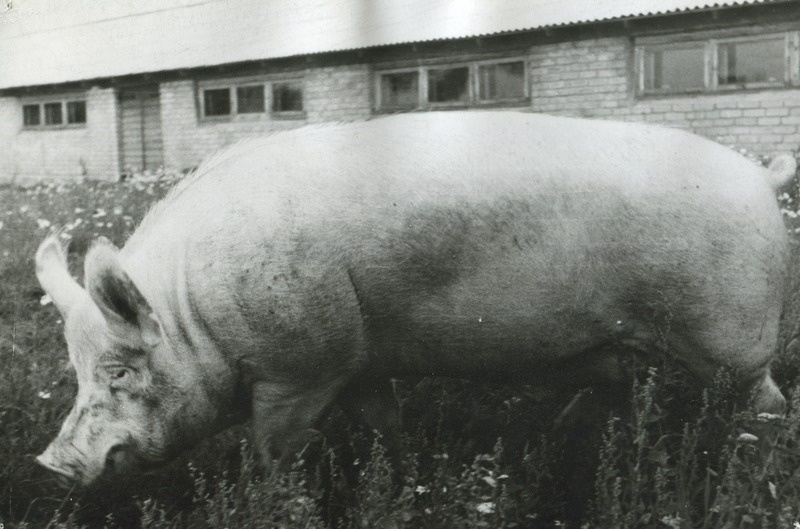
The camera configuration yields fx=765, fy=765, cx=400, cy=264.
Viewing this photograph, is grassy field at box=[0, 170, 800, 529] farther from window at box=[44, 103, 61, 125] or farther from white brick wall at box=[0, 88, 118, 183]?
window at box=[44, 103, 61, 125]

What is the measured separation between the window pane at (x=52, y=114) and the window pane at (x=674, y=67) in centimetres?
331

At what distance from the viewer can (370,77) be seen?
141 inches

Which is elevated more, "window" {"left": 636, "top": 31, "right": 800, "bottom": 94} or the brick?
"window" {"left": 636, "top": 31, "right": 800, "bottom": 94}

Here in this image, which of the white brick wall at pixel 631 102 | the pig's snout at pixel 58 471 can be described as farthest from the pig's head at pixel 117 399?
the white brick wall at pixel 631 102

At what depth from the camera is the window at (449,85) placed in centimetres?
358

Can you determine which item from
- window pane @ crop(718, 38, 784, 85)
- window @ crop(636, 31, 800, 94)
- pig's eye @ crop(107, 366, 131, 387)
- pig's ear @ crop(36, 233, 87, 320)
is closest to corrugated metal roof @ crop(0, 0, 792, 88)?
window @ crop(636, 31, 800, 94)

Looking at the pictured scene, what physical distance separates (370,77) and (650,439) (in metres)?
2.02

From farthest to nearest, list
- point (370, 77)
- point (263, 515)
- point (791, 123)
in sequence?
point (791, 123)
point (370, 77)
point (263, 515)

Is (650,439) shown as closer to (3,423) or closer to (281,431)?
(281,431)

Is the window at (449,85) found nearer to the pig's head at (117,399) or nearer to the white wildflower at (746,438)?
the pig's head at (117,399)

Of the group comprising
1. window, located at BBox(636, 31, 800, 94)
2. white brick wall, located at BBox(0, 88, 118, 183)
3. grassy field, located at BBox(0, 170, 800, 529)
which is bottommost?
grassy field, located at BBox(0, 170, 800, 529)

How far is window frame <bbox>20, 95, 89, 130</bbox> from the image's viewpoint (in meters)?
4.26

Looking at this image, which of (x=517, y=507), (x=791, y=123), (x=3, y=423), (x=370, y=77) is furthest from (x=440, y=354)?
(x=791, y=123)

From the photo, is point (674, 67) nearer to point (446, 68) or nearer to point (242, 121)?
point (446, 68)
